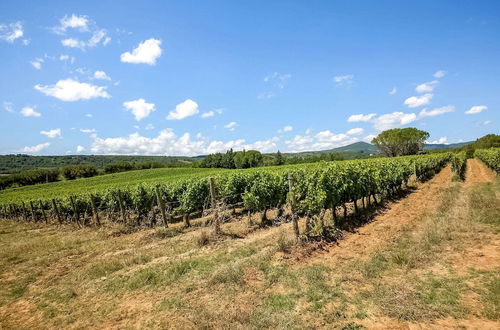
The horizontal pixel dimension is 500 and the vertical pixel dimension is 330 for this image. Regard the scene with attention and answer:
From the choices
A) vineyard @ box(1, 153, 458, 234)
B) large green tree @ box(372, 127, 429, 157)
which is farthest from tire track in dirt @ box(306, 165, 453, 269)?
large green tree @ box(372, 127, 429, 157)

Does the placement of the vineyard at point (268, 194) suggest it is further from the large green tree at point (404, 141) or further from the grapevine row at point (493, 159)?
the large green tree at point (404, 141)

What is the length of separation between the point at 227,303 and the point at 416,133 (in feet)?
332

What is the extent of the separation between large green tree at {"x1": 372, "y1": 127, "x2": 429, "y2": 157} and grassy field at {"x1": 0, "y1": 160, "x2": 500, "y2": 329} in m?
84.6

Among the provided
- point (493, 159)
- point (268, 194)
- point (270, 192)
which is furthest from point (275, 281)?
point (493, 159)

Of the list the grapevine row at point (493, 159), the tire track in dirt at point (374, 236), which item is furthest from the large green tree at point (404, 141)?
the tire track in dirt at point (374, 236)

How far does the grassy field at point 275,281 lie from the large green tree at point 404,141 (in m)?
84.6

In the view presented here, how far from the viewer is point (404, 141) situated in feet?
279

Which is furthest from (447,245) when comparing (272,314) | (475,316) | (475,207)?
(272,314)

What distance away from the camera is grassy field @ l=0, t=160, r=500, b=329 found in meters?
5.46

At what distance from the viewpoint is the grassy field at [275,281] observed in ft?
17.9

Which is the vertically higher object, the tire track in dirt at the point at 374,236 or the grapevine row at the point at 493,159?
the grapevine row at the point at 493,159

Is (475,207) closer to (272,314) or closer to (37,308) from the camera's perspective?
(272,314)

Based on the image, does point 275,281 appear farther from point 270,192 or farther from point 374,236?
point 270,192

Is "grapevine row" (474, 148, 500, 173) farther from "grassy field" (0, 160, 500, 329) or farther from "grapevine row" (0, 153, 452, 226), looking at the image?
"grassy field" (0, 160, 500, 329)
